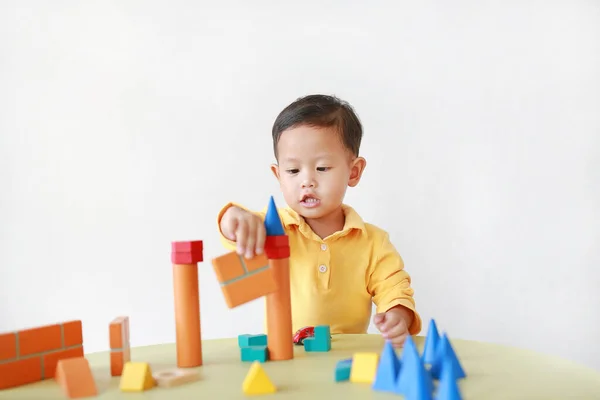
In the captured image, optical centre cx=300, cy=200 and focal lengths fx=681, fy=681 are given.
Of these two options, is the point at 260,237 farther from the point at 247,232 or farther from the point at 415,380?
the point at 415,380

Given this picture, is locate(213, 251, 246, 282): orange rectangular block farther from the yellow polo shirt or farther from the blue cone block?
the yellow polo shirt

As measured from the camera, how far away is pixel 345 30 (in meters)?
1.98

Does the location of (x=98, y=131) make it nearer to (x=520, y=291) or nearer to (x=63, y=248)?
(x=63, y=248)

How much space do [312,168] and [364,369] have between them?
24.7 inches

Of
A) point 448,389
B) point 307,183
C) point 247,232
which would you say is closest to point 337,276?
point 307,183

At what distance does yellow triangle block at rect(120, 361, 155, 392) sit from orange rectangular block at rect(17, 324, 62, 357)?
150mm

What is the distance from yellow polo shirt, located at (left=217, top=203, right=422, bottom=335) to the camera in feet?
4.58

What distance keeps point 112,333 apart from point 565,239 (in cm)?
140

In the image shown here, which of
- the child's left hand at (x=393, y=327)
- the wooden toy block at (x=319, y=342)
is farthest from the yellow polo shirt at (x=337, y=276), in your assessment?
the wooden toy block at (x=319, y=342)

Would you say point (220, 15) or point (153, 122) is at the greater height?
point (220, 15)

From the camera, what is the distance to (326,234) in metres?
1.46

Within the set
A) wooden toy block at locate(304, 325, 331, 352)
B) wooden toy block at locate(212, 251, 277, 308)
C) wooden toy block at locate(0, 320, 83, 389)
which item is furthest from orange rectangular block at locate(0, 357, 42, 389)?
wooden toy block at locate(304, 325, 331, 352)

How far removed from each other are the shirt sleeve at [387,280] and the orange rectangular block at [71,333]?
0.57 metres

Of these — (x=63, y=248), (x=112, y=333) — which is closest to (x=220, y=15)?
(x=63, y=248)
